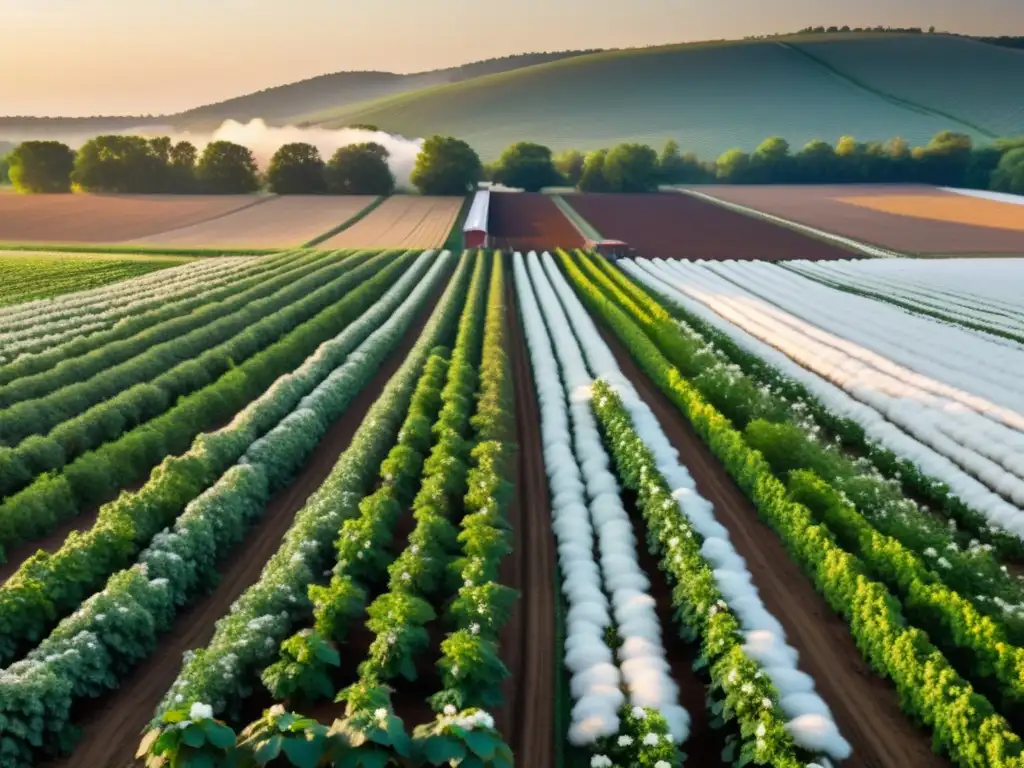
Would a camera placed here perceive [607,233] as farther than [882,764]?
Yes

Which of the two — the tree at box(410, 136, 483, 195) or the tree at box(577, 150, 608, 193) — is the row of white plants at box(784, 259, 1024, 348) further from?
the tree at box(577, 150, 608, 193)

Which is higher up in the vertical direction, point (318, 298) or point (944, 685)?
point (318, 298)

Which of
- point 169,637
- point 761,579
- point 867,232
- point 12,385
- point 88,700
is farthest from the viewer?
point 867,232

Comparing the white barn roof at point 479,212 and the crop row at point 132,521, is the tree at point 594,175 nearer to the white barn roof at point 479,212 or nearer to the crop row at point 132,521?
the white barn roof at point 479,212

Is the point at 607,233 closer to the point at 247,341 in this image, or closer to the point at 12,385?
the point at 247,341

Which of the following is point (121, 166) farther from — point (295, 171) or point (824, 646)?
point (824, 646)

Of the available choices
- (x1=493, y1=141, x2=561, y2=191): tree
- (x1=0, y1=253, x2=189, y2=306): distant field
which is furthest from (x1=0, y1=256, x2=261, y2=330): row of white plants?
(x1=493, y1=141, x2=561, y2=191): tree

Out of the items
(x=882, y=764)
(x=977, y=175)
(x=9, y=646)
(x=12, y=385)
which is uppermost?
(x=977, y=175)

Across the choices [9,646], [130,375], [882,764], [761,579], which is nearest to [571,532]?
[761,579]
